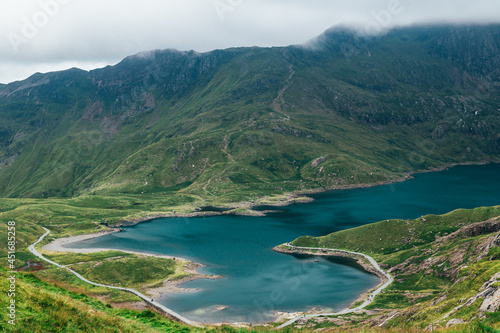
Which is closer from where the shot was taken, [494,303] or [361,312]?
[494,303]

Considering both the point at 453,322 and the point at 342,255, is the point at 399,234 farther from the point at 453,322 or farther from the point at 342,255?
the point at 453,322

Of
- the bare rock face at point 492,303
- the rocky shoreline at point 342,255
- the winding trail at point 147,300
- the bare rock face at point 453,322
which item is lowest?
the rocky shoreline at point 342,255

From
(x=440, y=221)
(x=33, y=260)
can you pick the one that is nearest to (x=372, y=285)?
(x=440, y=221)

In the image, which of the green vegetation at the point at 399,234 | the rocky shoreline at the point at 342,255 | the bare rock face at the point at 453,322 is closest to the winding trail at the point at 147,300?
the bare rock face at the point at 453,322

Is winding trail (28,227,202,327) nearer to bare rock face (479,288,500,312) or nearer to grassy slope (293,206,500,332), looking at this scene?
grassy slope (293,206,500,332)

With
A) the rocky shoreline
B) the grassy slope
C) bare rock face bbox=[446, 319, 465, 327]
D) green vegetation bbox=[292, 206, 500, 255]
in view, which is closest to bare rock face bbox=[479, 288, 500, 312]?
the grassy slope

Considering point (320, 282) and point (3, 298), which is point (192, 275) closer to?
point (320, 282)

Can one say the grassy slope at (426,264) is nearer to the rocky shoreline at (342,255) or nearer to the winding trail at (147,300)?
the rocky shoreline at (342,255)

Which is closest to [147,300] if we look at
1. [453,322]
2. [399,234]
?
[453,322]
